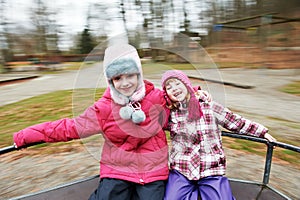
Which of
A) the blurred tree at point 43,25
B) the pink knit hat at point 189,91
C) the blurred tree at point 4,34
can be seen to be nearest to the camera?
the pink knit hat at point 189,91

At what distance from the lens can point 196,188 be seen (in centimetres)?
169

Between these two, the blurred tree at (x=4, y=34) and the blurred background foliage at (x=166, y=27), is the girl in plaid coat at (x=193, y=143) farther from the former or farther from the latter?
the blurred tree at (x=4, y=34)

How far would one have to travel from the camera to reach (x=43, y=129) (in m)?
1.60

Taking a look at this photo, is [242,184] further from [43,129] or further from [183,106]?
[43,129]

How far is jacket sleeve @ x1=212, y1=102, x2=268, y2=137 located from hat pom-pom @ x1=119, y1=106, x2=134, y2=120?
51 cm

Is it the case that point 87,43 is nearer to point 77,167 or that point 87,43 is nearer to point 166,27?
point 166,27

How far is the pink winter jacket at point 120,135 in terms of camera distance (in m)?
1.60

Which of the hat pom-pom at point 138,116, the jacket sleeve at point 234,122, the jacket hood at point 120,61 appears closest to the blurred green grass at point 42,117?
→ the jacket sleeve at point 234,122

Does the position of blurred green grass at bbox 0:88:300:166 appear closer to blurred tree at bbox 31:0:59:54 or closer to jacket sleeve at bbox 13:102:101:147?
jacket sleeve at bbox 13:102:101:147

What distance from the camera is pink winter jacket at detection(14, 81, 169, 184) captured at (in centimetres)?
160

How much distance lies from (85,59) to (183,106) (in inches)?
24.0

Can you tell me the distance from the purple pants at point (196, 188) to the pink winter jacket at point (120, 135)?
0.07 meters

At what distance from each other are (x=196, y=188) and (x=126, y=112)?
617 millimetres

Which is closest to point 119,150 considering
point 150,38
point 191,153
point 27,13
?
point 191,153
